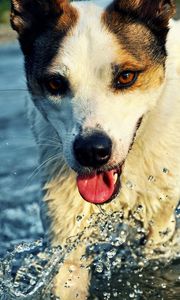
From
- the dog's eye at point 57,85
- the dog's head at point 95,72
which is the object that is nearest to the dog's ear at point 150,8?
the dog's head at point 95,72

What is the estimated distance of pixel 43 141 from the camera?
5.65 meters

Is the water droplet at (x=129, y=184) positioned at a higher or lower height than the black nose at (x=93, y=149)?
lower

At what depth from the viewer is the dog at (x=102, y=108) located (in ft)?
16.4

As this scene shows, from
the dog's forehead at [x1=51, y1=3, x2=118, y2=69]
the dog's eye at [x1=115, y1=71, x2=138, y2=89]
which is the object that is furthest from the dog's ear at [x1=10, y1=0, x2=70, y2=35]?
the dog's eye at [x1=115, y1=71, x2=138, y2=89]

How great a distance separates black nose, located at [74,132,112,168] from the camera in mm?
4816

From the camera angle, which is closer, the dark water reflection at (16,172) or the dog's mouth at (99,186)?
the dog's mouth at (99,186)

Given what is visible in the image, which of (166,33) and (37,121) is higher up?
(166,33)

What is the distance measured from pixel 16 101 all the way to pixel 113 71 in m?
5.83

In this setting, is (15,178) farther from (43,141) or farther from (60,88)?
(60,88)

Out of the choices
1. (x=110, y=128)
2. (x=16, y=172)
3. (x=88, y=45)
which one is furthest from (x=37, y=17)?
(x=16, y=172)

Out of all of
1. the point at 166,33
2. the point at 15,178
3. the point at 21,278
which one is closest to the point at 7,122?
the point at 15,178

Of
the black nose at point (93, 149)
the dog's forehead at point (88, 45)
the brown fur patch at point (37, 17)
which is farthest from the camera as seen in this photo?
the brown fur patch at point (37, 17)

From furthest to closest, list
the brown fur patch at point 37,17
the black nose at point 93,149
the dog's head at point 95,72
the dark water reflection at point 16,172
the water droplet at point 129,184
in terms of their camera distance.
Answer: the dark water reflection at point 16,172, the water droplet at point 129,184, the brown fur patch at point 37,17, the dog's head at point 95,72, the black nose at point 93,149

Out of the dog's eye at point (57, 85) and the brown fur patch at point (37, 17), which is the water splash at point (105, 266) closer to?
the dog's eye at point (57, 85)
